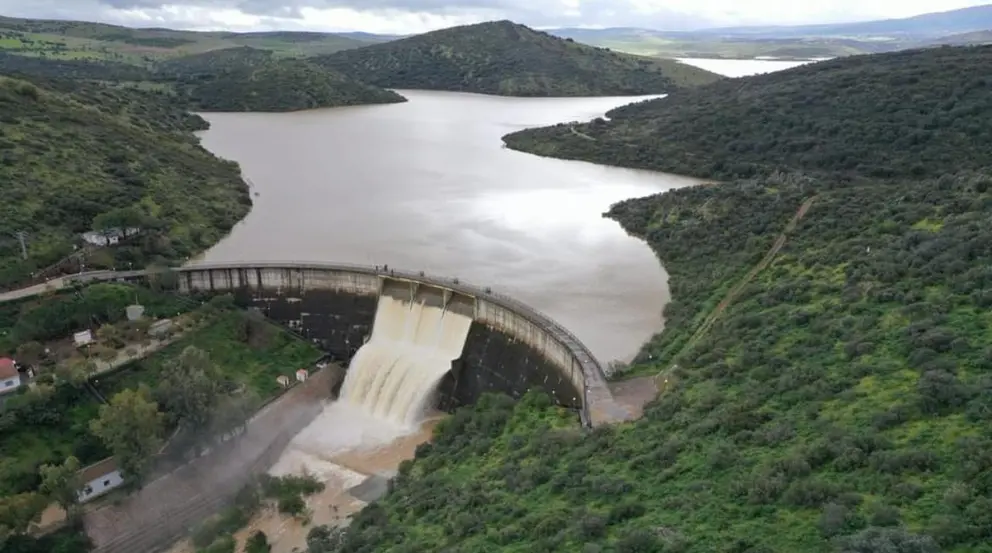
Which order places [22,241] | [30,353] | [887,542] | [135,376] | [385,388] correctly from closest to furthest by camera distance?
[887,542]
[30,353]
[135,376]
[385,388]
[22,241]

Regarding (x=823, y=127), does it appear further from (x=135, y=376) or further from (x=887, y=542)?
(x=887, y=542)

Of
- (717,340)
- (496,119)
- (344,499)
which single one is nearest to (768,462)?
(717,340)

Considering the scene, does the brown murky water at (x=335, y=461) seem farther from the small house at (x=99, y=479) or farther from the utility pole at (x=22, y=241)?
the utility pole at (x=22, y=241)

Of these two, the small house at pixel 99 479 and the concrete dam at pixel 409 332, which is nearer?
the small house at pixel 99 479

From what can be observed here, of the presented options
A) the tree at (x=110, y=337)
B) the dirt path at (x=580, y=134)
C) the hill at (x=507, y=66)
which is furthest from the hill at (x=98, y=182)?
the hill at (x=507, y=66)

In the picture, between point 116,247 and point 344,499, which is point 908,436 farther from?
point 116,247

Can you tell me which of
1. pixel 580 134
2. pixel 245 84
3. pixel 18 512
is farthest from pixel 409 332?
pixel 245 84
